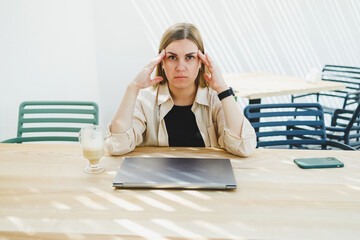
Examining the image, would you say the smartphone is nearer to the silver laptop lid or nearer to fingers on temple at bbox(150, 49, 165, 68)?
the silver laptop lid

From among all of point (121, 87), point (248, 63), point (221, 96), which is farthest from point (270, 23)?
point (221, 96)

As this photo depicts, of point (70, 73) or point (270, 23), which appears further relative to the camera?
point (270, 23)

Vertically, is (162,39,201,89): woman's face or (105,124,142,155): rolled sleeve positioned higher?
(162,39,201,89): woman's face

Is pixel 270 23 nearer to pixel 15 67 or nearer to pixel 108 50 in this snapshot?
pixel 108 50

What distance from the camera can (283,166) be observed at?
1208 millimetres

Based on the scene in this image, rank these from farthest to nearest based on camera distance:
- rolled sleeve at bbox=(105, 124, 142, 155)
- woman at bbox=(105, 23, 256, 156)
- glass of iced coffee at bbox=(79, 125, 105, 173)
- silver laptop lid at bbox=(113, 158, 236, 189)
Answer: woman at bbox=(105, 23, 256, 156) < rolled sleeve at bbox=(105, 124, 142, 155) < glass of iced coffee at bbox=(79, 125, 105, 173) < silver laptop lid at bbox=(113, 158, 236, 189)

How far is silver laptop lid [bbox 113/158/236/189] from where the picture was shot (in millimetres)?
1024

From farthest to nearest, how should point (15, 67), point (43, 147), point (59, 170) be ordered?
point (15, 67), point (43, 147), point (59, 170)

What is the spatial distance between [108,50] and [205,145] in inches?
93.7

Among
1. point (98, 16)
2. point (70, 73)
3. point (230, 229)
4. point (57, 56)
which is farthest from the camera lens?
point (98, 16)

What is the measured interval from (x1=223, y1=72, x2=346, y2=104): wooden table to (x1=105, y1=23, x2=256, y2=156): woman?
3.10 ft

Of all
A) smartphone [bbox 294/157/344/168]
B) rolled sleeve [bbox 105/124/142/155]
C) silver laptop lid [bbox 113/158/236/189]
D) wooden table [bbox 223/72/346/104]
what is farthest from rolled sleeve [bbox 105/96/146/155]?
wooden table [bbox 223/72/346/104]

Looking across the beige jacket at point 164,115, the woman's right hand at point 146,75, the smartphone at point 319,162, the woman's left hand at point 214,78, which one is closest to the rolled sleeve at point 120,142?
the beige jacket at point 164,115

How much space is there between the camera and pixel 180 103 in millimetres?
1615
